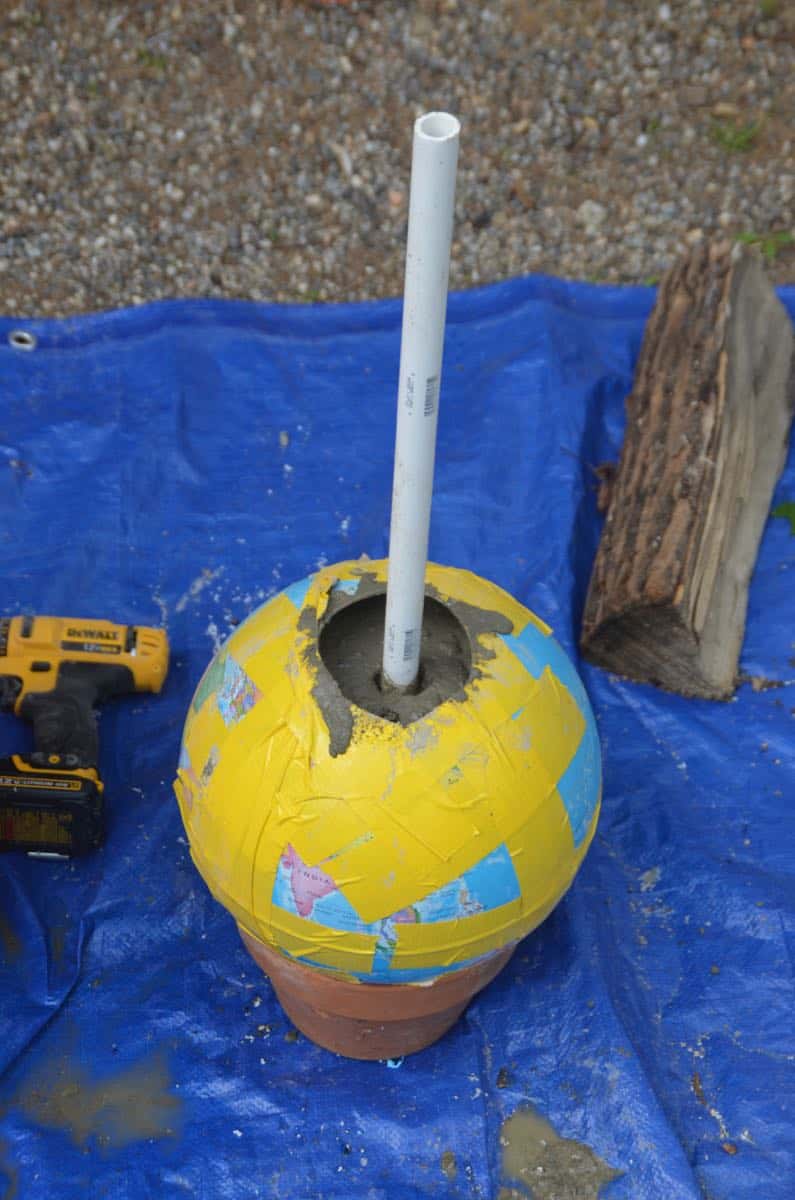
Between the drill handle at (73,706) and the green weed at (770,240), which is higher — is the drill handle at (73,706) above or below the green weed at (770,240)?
below

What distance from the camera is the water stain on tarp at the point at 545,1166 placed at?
220 centimetres

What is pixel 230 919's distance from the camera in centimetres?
250

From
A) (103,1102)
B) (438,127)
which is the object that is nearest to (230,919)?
(103,1102)

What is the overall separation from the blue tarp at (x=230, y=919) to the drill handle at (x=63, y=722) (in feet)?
0.36

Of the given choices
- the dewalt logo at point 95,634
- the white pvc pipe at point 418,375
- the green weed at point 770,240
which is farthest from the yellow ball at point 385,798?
the green weed at point 770,240

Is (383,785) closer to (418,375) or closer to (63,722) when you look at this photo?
(418,375)

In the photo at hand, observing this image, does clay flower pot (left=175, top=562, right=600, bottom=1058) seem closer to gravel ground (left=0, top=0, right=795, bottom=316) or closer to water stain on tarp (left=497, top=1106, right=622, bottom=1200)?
water stain on tarp (left=497, top=1106, right=622, bottom=1200)

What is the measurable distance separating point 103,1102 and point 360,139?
3217 millimetres

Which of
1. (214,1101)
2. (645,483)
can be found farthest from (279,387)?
(214,1101)

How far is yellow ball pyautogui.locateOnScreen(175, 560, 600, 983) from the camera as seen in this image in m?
1.68

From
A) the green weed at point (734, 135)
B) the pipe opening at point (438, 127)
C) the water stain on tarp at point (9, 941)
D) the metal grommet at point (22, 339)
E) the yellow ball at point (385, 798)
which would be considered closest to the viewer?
the pipe opening at point (438, 127)

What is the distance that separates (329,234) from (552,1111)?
2827mm

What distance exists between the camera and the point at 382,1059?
92.0 inches

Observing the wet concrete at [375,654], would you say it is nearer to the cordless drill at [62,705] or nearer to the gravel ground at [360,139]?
the cordless drill at [62,705]
